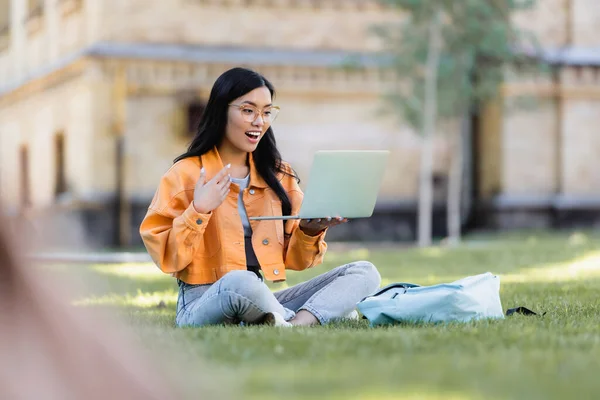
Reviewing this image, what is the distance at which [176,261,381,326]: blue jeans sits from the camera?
20.0 ft

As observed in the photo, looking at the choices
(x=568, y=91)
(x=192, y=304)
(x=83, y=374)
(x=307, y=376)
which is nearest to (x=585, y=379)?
(x=307, y=376)

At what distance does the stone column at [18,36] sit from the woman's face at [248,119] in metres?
21.7

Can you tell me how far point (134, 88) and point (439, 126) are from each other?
5.97 m

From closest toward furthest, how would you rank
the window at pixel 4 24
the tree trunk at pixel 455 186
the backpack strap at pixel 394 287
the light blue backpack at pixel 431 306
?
the light blue backpack at pixel 431 306 < the backpack strap at pixel 394 287 < the tree trunk at pixel 455 186 < the window at pixel 4 24

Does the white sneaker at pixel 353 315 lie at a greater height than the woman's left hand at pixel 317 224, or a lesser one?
lesser

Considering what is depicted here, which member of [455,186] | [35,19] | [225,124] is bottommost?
[455,186]

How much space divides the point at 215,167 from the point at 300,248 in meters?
0.67

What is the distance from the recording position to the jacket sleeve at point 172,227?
6.02 meters

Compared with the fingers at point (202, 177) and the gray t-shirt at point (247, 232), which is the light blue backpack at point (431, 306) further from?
the fingers at point (202, 177)

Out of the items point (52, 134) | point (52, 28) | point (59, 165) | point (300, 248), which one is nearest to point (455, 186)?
point (59, 165)

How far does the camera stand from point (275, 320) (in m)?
6.16

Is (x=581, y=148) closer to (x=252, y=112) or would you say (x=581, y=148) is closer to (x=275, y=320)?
(x=252, y=112)

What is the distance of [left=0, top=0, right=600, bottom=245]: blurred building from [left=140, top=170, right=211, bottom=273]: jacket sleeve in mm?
15613

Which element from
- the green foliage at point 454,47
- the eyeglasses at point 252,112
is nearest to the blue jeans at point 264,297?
the eyeglasses at point 252,112
